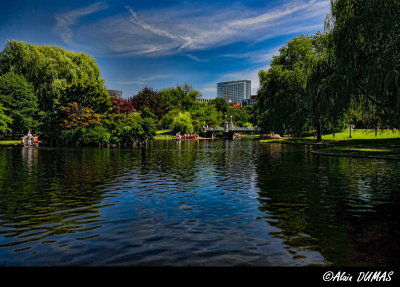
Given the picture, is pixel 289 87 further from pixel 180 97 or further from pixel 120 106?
pixel 180 97

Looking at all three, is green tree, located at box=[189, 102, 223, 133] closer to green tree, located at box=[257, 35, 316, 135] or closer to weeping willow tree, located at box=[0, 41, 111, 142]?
green tree, located at box=[257, 35, 316, 135]

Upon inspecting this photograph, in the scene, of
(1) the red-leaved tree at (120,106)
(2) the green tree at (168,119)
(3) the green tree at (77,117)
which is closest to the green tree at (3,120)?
(3) the green tree at (77,117)

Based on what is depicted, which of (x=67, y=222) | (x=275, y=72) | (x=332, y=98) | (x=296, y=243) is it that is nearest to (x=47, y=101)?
(x=275, y=72)

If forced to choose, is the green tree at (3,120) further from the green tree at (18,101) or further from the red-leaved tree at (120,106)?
the red-leaved tree at (120,106)

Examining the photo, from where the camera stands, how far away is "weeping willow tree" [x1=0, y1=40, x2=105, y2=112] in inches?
2495

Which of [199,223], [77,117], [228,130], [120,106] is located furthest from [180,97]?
[199,223]

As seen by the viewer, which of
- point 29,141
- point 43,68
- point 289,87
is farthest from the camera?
point 43,68

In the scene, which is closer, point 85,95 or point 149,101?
point 85,95

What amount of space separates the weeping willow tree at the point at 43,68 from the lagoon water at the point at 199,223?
5194 cm

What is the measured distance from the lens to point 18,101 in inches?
2386

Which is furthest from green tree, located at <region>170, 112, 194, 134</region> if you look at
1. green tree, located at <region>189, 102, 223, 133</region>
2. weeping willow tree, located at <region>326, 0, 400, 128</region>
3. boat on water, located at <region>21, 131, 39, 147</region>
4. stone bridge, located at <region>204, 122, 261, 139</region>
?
weeping willow tree, located at <region>326, 0, 400, 128</region>

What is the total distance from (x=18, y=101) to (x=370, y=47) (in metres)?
56.3

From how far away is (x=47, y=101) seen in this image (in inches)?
2638

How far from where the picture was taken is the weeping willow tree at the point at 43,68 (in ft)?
208
